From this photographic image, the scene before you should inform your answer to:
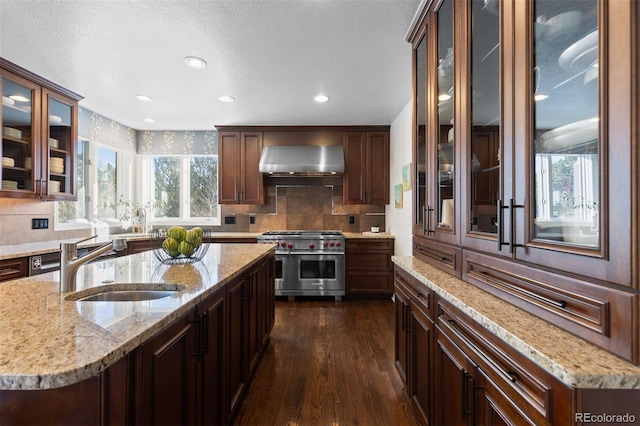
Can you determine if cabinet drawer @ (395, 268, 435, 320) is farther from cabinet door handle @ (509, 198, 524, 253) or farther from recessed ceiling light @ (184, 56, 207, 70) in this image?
recessed ceiling light @ (184, 56, 207, 70)

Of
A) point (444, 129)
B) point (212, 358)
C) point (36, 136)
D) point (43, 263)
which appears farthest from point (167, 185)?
point (444, 129)

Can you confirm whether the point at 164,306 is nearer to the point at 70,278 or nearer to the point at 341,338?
the point at 70,278

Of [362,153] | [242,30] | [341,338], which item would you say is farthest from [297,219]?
[242,30]

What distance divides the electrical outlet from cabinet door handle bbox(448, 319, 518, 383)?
4.10 metres

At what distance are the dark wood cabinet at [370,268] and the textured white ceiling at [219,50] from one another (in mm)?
1793

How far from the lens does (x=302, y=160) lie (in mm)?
4215

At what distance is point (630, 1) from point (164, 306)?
145 cm

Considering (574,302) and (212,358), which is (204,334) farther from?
(574,302)

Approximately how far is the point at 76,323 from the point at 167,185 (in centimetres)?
445

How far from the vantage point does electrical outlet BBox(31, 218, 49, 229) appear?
323cm

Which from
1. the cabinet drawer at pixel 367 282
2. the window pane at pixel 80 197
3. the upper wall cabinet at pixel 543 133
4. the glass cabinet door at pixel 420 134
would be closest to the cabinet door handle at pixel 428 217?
the glass cabinet door at pixel 420 134

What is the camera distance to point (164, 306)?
3.31ft

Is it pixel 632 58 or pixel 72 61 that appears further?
pixel 72 61

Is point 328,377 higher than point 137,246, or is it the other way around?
point 137,246
